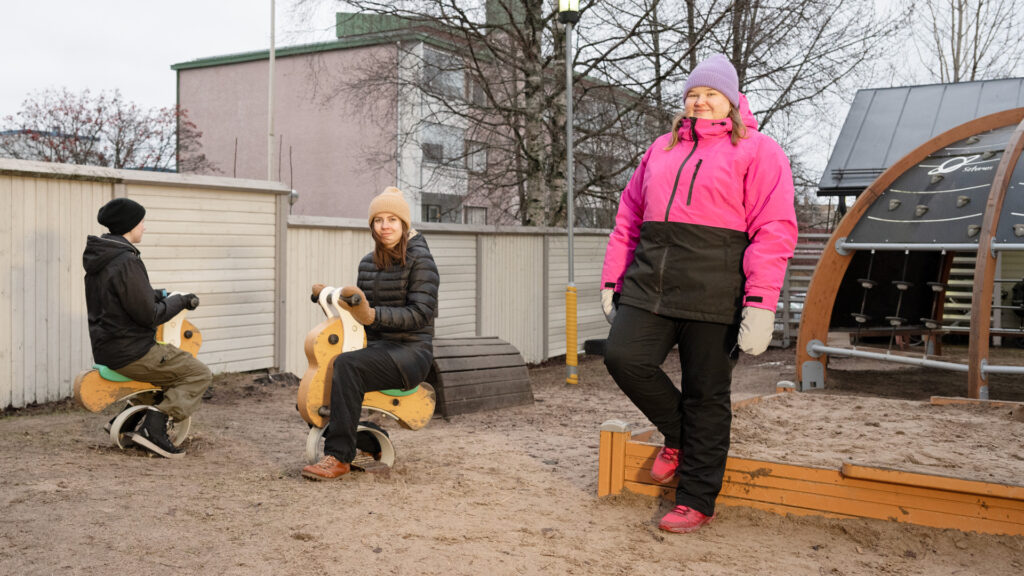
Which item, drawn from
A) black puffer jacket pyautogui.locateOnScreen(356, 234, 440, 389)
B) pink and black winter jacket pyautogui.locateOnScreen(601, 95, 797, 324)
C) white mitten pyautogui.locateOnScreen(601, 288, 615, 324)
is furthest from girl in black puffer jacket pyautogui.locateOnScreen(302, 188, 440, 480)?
pink and black winter jacket pyautogui.locateOnScreen(601, 95, 797, 324)

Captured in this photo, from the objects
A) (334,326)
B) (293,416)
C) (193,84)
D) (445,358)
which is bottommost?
(293,416)

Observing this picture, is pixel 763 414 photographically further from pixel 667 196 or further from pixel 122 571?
pixel 122 571

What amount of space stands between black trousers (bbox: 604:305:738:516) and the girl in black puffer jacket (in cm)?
130

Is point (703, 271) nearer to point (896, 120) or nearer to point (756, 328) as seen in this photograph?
point (756, 328)

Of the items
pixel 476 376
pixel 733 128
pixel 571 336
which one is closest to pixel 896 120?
pixel 571 336

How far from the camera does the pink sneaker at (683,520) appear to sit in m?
4.09

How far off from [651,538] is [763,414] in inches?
80.0

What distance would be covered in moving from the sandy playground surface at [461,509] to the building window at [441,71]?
829 cm

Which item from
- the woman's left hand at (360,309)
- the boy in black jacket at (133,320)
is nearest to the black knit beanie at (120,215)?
the boy in black jacket at (133,320)

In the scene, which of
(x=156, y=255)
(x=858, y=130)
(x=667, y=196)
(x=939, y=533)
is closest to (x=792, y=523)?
(x=939, y=533)

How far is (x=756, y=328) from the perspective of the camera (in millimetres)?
3893

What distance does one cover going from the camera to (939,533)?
154 inches

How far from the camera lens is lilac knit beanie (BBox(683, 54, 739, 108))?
4.15 meters

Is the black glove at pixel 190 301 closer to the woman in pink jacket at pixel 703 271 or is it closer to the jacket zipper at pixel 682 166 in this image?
the woman in pink jacket at pixel 703 271
